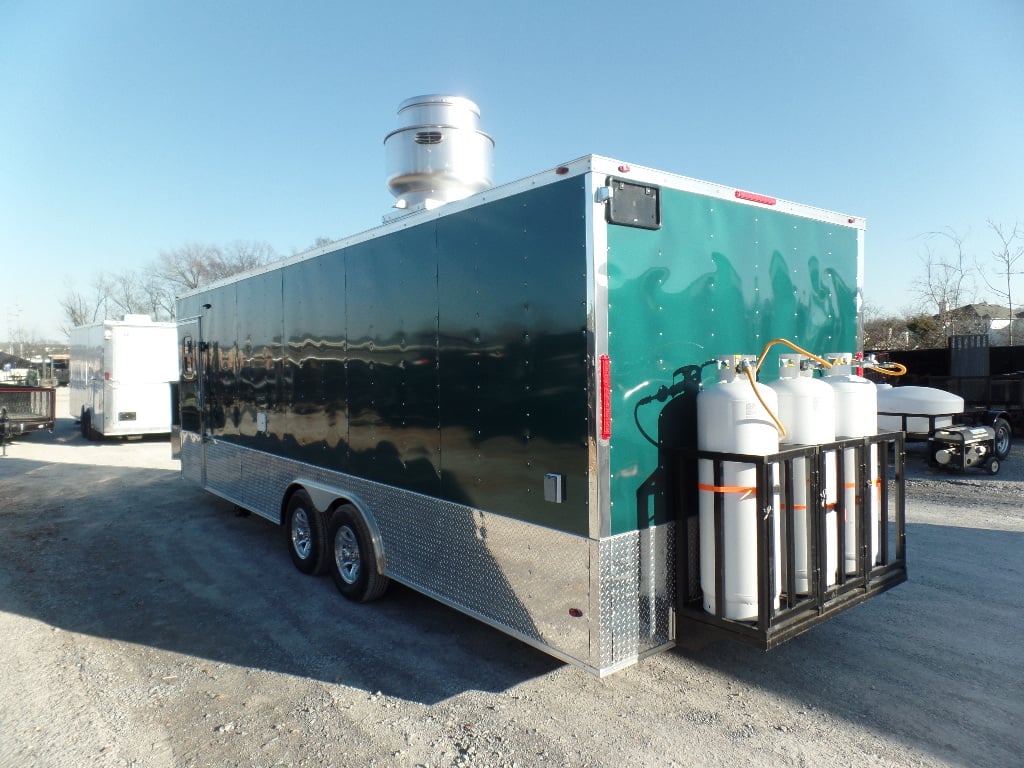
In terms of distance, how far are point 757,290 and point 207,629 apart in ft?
13.7

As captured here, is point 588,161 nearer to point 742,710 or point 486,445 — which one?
point 486,445

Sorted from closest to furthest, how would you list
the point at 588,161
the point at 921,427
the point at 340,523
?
the point at 588,161, the point at 340,523, the point at 921,427

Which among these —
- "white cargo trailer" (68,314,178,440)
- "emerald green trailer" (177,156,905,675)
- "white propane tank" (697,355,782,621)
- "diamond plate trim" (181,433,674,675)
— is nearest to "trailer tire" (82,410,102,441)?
"white cargo trailer" (68,314,178,440)

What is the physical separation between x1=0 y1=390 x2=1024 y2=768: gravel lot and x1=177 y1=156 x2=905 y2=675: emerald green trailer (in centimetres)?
39

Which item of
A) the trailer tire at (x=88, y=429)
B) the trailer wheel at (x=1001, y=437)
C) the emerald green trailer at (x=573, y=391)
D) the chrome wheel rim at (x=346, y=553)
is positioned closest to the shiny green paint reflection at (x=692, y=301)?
the emerald green trailer at (x=573, y=391)

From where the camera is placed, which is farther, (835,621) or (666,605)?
(835,621)

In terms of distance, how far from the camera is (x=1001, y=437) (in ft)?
36.6

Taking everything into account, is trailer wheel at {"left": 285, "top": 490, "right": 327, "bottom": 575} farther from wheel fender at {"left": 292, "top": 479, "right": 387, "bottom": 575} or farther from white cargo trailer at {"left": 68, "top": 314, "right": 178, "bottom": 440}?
white cargo trailer at {"left": 68, "top": 314, "right": 178, "bottom": 440}

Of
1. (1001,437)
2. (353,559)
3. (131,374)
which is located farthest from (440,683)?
(131,374)

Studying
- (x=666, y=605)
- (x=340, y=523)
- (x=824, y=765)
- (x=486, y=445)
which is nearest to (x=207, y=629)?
(x=340, y=523)

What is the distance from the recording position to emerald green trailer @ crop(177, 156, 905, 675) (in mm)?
3277

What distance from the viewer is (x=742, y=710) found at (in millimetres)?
3484

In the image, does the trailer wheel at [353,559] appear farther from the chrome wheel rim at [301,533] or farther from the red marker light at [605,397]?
the red marker light at [605,397]

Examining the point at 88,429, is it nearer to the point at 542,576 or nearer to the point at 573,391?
the point at 542,576
